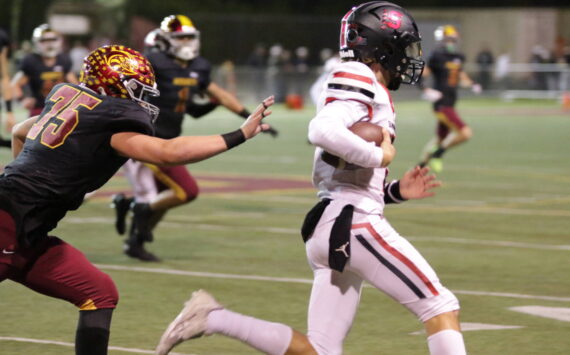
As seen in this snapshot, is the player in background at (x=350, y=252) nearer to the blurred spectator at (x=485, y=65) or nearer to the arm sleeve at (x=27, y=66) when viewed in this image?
the arm sleeve at (x=27, y=66)

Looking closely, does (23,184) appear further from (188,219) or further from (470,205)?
(470,205)

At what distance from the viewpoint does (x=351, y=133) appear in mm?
4973

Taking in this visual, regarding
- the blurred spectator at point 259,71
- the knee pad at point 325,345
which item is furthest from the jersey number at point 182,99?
the blurred spectator at point 259,71

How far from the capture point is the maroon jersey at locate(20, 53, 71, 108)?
13883 mm

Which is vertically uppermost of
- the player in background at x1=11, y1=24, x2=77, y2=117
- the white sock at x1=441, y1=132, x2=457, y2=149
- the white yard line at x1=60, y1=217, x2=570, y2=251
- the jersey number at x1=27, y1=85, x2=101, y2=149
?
the jersey number at x1=27, y1=85, x2=101, y2=149

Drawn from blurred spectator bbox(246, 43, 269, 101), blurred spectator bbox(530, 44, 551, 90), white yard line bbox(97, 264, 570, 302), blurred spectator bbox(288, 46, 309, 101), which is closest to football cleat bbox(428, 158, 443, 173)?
white yard line bbox(97, 264, 570, 302)

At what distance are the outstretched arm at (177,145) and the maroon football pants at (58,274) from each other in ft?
1.84

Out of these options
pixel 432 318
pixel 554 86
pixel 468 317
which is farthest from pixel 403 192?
pixel 554 86

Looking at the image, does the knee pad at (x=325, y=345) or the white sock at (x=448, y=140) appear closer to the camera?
the knee pad at (x=325, y=345)

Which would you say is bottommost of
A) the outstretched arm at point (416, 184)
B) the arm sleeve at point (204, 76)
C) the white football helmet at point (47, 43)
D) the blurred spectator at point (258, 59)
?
the blurred spectator at point (258, 59)

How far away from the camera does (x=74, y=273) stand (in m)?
5.36

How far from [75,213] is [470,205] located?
432cm

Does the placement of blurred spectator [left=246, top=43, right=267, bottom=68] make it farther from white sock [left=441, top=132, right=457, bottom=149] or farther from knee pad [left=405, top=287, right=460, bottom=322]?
knee pad [left=405, top=287, right=460, bottom=322]

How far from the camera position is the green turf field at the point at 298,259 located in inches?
278
